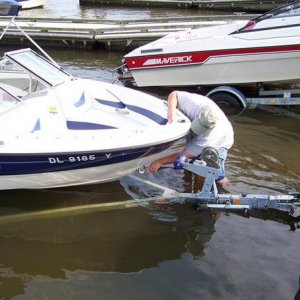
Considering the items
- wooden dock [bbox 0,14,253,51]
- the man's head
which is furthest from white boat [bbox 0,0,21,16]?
wooden dock [bbox 0,14,253,51]

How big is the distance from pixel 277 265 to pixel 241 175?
1.91 meters

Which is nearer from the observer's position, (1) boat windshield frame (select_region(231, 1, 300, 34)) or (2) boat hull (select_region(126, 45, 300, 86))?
(2) boat hull (select_region(126, 45, 300, 86))

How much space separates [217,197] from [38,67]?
2.58 metres

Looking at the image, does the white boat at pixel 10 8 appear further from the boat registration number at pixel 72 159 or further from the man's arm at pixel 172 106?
the boat registration number at pixel 72 159

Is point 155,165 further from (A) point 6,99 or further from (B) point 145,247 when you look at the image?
(A) point 6,99

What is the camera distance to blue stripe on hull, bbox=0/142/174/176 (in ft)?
14.9

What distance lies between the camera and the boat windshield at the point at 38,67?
523 cm

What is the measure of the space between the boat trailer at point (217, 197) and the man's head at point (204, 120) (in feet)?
1.08

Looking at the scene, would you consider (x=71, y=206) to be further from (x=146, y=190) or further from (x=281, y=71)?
(x=281, y=71)

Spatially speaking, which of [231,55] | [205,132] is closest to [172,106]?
[205,132]

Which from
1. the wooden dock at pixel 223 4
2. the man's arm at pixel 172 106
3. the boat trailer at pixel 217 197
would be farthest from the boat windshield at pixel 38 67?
the wooden dock at pixel 223 4

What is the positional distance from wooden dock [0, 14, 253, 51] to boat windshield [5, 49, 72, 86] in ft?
24.7

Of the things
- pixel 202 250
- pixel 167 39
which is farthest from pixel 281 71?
pixel 202 250

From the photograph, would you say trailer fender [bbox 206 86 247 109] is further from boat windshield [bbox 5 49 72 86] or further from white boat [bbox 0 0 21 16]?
white boat [bbox 0 0 21 16]
